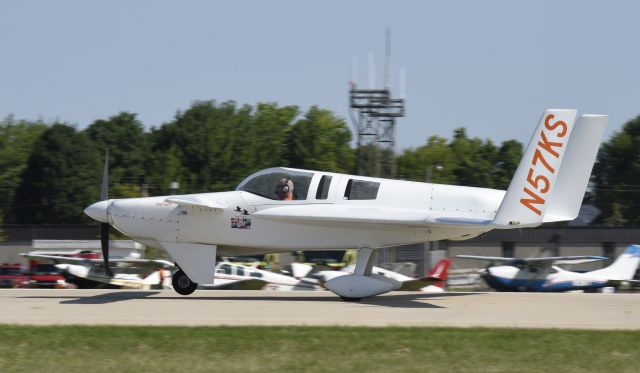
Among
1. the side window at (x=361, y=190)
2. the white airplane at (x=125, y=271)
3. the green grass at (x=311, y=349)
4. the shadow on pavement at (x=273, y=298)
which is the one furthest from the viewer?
the white airplane at (x=125, y=271)

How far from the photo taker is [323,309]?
14750 mm

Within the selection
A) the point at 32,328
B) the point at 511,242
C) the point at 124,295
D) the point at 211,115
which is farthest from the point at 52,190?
the point at 32,328

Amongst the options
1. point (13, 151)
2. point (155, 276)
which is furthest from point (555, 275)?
point (13, 151)

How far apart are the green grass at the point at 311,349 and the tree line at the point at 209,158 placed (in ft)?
205

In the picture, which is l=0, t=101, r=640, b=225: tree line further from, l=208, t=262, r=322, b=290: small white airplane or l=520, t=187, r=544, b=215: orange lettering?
l=520, t=187, r=544, b=215: orange lettering

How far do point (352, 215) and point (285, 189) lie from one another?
140 centimetres

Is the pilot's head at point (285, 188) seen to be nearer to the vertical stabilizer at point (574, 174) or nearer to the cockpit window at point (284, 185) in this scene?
the cockpit window at point (284, 185)

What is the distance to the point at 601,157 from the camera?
92375 mm

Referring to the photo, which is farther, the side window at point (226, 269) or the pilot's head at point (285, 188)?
the side window at point (226, 269)

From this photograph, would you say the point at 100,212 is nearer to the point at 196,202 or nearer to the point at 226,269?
the point at 196,202

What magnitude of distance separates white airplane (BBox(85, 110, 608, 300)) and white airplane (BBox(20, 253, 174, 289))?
42.2ft

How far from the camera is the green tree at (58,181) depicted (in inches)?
2936

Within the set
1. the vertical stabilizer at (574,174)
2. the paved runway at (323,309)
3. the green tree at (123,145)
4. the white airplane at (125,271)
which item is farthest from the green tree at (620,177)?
the paved runway at (323,309)

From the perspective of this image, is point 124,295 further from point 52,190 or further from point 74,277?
point 52,190
